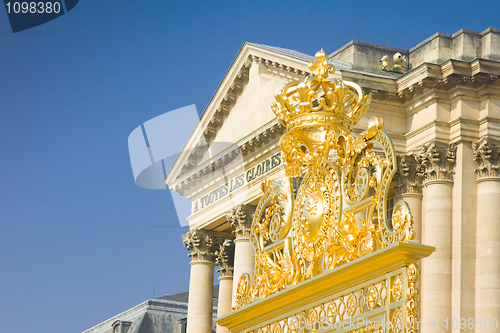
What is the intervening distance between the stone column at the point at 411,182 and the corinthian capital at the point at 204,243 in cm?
1386

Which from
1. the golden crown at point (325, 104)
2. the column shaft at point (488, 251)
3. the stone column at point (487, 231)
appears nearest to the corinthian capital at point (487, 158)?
the stone column at point (487, 231)

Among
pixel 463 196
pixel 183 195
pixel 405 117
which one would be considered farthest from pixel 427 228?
pixel 183 195

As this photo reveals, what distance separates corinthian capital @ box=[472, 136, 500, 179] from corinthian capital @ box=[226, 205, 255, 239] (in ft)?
37.3

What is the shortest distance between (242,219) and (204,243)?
5.09 m

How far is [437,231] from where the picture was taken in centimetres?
3059

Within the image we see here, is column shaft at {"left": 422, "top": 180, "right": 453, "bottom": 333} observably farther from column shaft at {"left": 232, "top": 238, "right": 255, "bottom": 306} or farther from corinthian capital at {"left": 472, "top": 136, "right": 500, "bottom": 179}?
column shaft at {"left": 232, "top": 238, "right": 255, "bottom": 306}

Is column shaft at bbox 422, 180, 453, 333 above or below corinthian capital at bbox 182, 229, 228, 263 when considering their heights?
below

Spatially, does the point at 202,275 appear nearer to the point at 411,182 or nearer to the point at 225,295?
the point at 225,295

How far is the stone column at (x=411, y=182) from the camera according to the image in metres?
31.9

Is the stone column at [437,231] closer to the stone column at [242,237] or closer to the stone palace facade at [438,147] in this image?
the stone palace facade at [438,147]

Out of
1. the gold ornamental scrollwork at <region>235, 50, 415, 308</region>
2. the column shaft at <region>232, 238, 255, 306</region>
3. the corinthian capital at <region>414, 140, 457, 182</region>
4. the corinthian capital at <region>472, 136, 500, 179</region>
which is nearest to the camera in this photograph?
the gold ornamental scrollwork at <region>235, 50, 415, 308</region>

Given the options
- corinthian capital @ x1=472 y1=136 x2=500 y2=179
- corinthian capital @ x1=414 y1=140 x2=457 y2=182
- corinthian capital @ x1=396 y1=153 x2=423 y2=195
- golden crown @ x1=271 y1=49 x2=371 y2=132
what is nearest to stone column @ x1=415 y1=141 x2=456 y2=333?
corinthian capital @ x1=414 y1=140 x2=457 y2=182

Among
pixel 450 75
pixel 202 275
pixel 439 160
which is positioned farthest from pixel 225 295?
pixel 450 75

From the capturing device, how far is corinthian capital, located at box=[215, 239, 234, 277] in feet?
145
